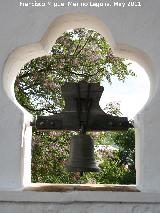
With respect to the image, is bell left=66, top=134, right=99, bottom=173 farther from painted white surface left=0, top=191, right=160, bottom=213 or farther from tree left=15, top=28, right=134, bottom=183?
tree left=15, top=28, right=134, bottom=183

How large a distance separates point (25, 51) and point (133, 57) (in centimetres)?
65

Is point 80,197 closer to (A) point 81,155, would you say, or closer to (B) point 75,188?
(B) point 75,188

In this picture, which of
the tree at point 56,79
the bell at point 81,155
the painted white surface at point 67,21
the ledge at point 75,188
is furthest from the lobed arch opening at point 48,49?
the tree at point 56,79

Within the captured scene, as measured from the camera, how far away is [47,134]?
739 cm

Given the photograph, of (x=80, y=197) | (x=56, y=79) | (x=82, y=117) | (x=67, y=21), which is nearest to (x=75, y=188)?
(x=80, y=197)

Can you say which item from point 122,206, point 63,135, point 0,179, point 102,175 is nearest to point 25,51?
point 0,179

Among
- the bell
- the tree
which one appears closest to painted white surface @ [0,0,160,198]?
the bell

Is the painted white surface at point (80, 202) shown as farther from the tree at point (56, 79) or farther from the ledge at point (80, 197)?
the tree at point (56, 79)

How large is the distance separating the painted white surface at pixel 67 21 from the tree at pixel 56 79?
457 cm

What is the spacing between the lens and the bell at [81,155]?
2.60 m

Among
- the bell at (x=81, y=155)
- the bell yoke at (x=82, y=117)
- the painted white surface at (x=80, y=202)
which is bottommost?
the painted white surface at (x=80, y=202)

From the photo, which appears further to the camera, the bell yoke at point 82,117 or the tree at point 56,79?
the tree at point 56,79

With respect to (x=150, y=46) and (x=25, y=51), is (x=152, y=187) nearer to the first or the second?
(x=150, y=46)

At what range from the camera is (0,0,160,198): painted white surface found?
2.36 meters
